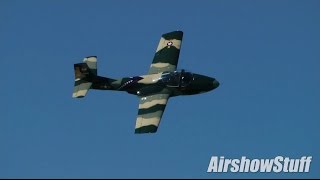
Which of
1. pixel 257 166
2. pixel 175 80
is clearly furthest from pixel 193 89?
pixel 257 166

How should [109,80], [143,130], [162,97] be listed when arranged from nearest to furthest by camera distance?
[143,130]
[162,97]
[109,80]

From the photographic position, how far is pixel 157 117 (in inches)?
1630

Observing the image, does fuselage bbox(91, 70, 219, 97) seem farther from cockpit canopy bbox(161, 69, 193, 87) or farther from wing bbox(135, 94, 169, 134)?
wing bbox(135, 94, 169, 134)

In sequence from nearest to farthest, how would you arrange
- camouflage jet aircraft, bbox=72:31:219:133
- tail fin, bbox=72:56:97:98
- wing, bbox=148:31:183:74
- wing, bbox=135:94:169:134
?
wing, bbox=135:94:169:134 → camouflage jet aircraft, bbox=72:31:219:133 → tail fin, bbox=72:56:97:98 → wing, bbox=148:31:183:74

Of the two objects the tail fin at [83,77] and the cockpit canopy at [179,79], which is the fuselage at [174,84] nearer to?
the cockpit canopy at [179,79]

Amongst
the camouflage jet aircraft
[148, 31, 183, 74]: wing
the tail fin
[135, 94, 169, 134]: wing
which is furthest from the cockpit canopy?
the tail fin

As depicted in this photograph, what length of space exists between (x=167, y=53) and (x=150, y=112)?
836 centimetres

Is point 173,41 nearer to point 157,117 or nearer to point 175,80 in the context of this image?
point 175,80

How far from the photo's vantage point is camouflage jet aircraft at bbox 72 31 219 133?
43.5m

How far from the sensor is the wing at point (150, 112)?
40.3 m

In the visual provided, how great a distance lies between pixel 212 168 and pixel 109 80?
16.3 m

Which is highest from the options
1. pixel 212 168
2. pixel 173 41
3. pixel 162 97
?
pixel 173 41

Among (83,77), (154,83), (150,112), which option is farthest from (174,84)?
(83,77)

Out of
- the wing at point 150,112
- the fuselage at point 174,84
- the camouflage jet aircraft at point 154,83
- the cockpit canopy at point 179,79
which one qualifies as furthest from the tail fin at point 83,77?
the cockpit canopy at point 179,79
